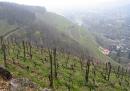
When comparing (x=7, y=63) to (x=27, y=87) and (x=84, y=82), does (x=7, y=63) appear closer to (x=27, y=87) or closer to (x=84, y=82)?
(x=84, y=82)

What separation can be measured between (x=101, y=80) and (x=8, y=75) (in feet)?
237

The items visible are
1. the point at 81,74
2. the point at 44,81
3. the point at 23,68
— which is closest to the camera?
the point at 44,81

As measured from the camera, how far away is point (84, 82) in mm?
107625

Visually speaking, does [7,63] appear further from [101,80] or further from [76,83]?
[101,80]

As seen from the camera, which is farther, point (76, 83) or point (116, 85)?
point (116, 85)

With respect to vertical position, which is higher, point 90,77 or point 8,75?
point 8,75

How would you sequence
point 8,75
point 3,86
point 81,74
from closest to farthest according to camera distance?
point 3,86, point 8,75, point 81,74

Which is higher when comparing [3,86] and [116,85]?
[3,86]

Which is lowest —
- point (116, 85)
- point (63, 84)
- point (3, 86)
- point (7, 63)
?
point (116, 85)

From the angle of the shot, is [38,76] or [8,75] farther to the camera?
[38,76]

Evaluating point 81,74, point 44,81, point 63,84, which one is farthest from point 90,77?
point 44,81

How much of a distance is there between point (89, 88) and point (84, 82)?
613 cm

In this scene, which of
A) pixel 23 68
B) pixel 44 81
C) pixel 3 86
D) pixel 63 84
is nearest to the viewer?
pixel 3 86

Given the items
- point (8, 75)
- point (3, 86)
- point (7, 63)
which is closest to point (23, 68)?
point (7, 63)
